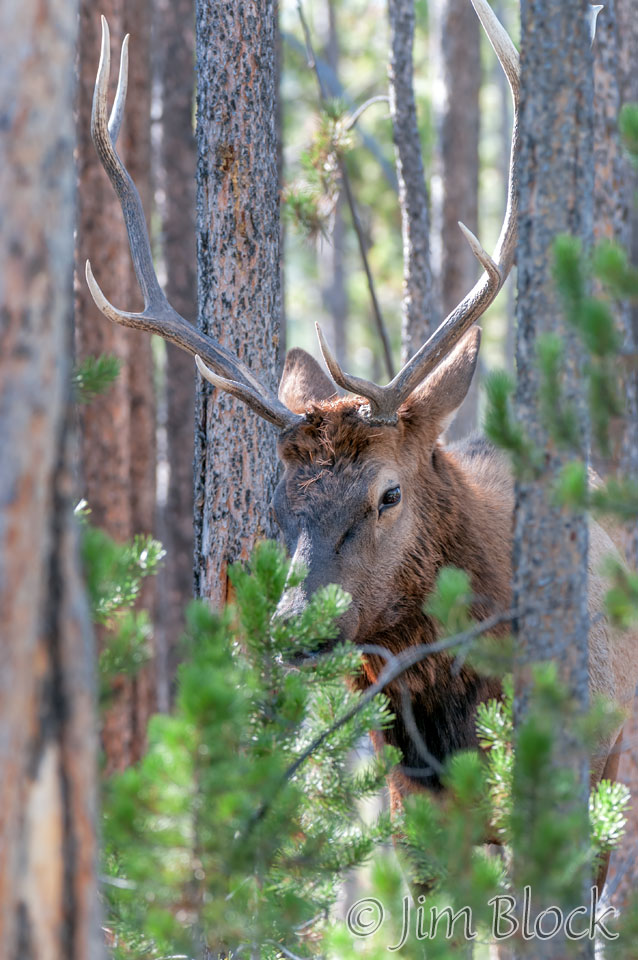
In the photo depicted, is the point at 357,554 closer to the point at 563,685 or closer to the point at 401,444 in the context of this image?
the point at 401,444

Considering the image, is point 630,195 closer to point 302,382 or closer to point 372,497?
point 302,382

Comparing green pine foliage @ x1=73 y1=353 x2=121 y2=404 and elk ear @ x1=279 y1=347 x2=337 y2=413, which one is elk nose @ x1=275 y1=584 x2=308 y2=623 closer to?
green pine foliage @ x1=73 y1=353 x2=121 y2=404

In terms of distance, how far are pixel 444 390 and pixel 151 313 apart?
1423 millimetres

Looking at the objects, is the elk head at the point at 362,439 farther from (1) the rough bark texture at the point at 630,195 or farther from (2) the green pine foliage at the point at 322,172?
(2) the green pine foliage at the point at 322,172

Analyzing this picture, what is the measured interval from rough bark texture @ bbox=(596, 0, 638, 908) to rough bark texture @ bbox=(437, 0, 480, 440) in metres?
2.17

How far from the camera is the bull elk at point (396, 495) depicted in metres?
4.55

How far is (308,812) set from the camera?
10.3 ft

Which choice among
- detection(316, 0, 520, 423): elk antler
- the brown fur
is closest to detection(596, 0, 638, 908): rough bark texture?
the brown fur

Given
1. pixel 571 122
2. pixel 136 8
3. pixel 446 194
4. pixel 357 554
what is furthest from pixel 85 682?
pixel 446 194

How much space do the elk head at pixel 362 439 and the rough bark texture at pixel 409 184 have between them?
2341 millimetres

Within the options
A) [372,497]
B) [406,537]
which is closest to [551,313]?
[372,497]

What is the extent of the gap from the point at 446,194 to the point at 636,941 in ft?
29.6

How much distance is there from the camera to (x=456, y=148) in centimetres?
1066

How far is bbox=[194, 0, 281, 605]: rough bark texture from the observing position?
476 centimetres
